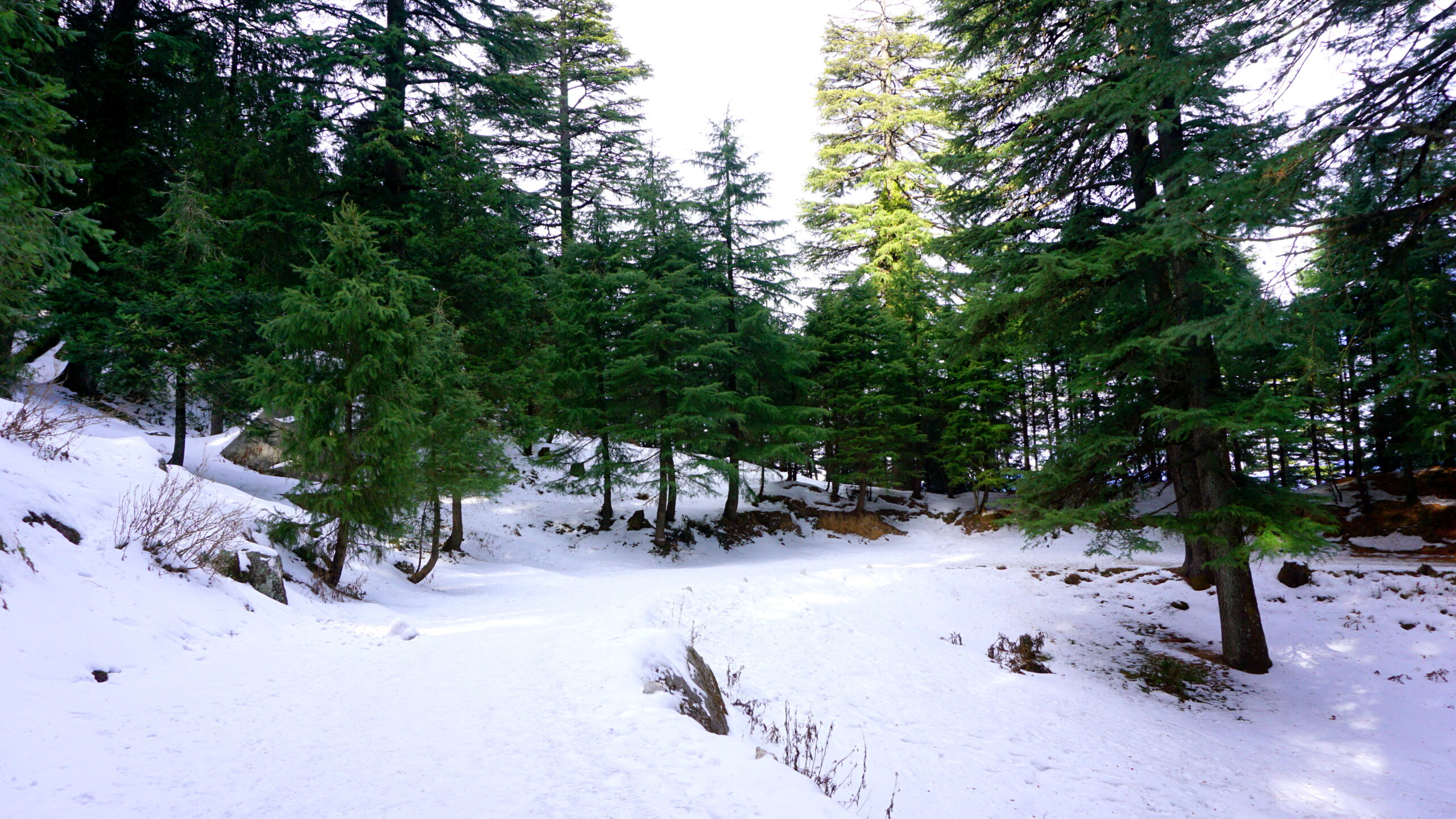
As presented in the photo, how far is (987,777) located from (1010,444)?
1814 cm

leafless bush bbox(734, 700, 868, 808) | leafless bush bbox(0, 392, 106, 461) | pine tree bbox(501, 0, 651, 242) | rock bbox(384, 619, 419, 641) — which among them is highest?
pine tree bbox(501, 0, 651, 242)

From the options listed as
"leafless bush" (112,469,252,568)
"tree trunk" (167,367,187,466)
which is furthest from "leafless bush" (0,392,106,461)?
"tree trunk" (167,367,187,466)

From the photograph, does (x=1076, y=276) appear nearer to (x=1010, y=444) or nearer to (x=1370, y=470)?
(x=1010, y=444)

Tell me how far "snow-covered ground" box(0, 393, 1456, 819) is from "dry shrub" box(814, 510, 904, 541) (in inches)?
330

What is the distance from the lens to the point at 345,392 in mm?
8195

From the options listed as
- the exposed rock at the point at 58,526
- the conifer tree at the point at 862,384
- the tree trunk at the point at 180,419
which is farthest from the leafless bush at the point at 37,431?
the conifer tree at the point at 862,384

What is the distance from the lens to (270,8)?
15.4m

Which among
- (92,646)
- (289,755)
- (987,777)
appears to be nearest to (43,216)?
(92,646)

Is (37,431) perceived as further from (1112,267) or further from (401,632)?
(1112,267)

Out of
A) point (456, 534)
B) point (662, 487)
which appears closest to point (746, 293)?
point (662, 487)

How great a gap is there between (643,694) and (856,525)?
58.4 ft

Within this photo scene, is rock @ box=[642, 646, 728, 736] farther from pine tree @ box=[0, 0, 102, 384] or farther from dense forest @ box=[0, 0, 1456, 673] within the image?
pine tree @ box=[0, 0, 102, 384]

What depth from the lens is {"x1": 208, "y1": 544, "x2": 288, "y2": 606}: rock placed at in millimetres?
6355

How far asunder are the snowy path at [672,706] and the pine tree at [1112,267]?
1924 mm
